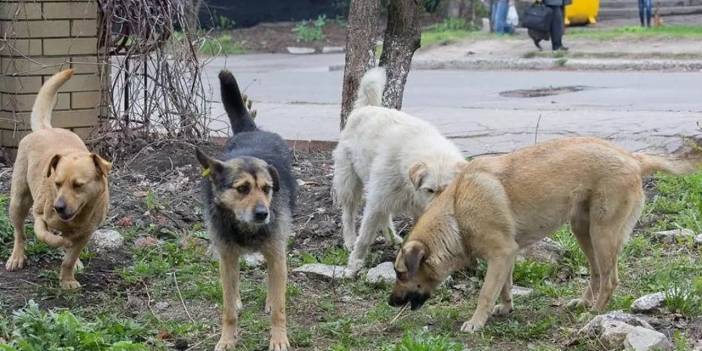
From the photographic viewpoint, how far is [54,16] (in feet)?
31.3

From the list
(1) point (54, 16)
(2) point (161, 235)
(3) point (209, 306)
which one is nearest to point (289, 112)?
(1) point (54, 16)

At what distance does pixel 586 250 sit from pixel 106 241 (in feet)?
10.8

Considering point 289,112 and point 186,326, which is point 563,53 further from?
point 186,326

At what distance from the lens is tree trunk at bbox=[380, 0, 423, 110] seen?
9031 mm

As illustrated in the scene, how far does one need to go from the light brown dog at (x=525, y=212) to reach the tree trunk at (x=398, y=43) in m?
3.05

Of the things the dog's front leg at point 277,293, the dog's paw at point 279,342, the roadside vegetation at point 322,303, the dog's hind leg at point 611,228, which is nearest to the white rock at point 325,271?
the roadside vegetation at point 322,303

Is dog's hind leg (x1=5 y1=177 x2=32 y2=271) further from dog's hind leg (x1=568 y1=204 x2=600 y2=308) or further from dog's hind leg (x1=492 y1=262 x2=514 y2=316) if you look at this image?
dog's hind leg (x1=568 y1=204 x2=600 y2=308)

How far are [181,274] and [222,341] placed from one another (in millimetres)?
1373

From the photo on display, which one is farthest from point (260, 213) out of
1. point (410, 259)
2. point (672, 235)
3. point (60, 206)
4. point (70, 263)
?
point (672, 235)

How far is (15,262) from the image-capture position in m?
7.15

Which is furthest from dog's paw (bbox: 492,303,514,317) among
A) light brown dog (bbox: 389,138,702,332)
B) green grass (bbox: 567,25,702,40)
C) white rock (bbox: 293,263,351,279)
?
green grass (bbox: 567,25,702,40)

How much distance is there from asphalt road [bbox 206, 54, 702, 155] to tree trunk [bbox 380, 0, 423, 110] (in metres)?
1.54

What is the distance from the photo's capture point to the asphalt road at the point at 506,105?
11406mm

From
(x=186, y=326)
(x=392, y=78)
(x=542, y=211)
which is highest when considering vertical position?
(x=392, y=78)
